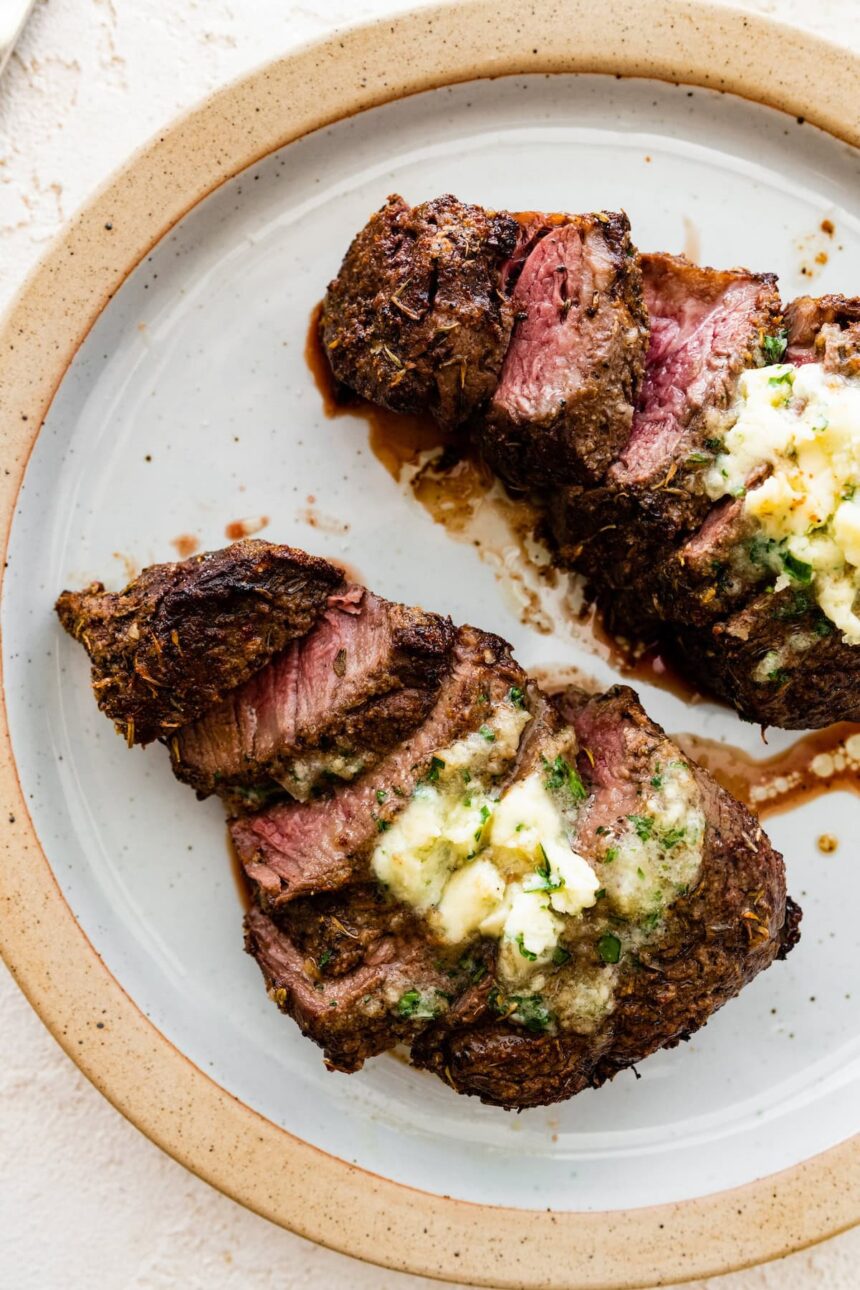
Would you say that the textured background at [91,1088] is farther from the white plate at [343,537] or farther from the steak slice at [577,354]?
the steak slice at [577,354]

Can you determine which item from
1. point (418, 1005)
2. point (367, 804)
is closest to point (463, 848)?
point (367, 804)

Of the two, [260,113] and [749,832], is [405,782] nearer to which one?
[749,832]

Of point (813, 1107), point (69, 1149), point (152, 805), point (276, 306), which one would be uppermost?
point (276, 306)

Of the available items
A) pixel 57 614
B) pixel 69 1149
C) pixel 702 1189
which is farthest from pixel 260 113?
pixel 702 1189

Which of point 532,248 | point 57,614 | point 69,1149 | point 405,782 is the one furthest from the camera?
point 69,1149

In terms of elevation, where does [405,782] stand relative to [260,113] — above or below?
below

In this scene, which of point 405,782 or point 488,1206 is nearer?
point 405,782
